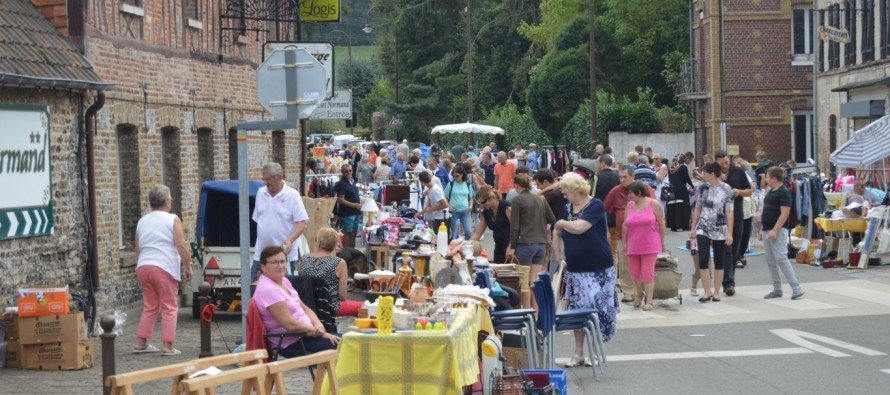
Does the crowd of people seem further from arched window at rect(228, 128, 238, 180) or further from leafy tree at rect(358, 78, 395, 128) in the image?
leafy tree at rect(358, 78, 395, 128)

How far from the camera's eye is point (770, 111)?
165 feet

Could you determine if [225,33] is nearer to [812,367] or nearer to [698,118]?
[812,367]

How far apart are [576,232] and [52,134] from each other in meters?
6.12

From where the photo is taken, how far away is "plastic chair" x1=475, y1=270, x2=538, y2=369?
39.0 feet

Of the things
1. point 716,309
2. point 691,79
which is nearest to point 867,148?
point 716,309

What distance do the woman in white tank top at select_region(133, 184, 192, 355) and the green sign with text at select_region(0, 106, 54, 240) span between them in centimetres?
149

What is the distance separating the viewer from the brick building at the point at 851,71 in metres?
37.0

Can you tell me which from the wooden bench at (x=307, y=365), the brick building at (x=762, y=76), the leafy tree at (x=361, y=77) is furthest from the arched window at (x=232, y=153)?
the leafy tree at (x=361, y=77)

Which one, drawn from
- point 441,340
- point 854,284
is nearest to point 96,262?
point 441,340

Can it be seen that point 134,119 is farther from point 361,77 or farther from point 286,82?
point 361,77

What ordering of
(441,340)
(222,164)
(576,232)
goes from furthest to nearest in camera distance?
(222,164) → (576,232) → (441,340)

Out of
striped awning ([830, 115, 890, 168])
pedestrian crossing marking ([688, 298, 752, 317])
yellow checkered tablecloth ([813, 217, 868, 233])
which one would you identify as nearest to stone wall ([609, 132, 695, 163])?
striped awning ([830, 115, 890, 168])

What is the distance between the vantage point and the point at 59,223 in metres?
15.4

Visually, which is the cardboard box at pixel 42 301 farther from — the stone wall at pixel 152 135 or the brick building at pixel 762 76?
the brick building at pixel 762 76
